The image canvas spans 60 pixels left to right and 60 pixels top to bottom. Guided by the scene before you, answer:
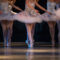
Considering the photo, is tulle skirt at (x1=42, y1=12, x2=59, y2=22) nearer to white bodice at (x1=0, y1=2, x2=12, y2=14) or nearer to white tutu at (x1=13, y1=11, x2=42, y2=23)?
white tutu at (x1=13, y1=11, x2=42, y2=23)

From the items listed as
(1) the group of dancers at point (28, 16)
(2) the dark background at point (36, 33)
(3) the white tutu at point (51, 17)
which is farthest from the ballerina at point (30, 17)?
(2) the dark background at point (36, 33)

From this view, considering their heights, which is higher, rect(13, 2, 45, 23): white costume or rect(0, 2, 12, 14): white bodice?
rect(0, 2, 12, 14): white bodice

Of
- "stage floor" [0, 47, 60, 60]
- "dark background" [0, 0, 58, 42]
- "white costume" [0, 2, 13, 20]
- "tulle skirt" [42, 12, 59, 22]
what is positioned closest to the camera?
"stage floor" [0, 47, 60, 60]

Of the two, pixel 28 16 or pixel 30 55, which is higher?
pixel 28 16

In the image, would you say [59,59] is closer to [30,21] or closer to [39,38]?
[30,21]

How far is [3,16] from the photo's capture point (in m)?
6.86

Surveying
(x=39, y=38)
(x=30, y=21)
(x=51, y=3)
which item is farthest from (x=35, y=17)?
(x=39, y=38)

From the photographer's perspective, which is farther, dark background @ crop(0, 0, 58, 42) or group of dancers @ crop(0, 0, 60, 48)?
dark background @ crop(0, 0, 58, 42)

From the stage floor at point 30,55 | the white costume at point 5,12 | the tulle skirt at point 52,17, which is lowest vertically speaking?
the stage floor at point 30,55

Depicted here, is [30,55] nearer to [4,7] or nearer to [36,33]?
[4,7]

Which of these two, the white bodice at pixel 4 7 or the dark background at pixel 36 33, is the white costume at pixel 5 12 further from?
the dark background at pixel 36 33

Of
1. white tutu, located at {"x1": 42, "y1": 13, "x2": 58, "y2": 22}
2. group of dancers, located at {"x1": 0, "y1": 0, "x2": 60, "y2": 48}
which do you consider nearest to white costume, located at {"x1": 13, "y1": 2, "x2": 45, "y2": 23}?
group of dancers, located at {"x1": 0, "y1": 0, "x2": 60, "y2": 48}

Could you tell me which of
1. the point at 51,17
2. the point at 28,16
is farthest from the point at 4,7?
the point at 51,17

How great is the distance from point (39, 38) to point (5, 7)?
293cm
